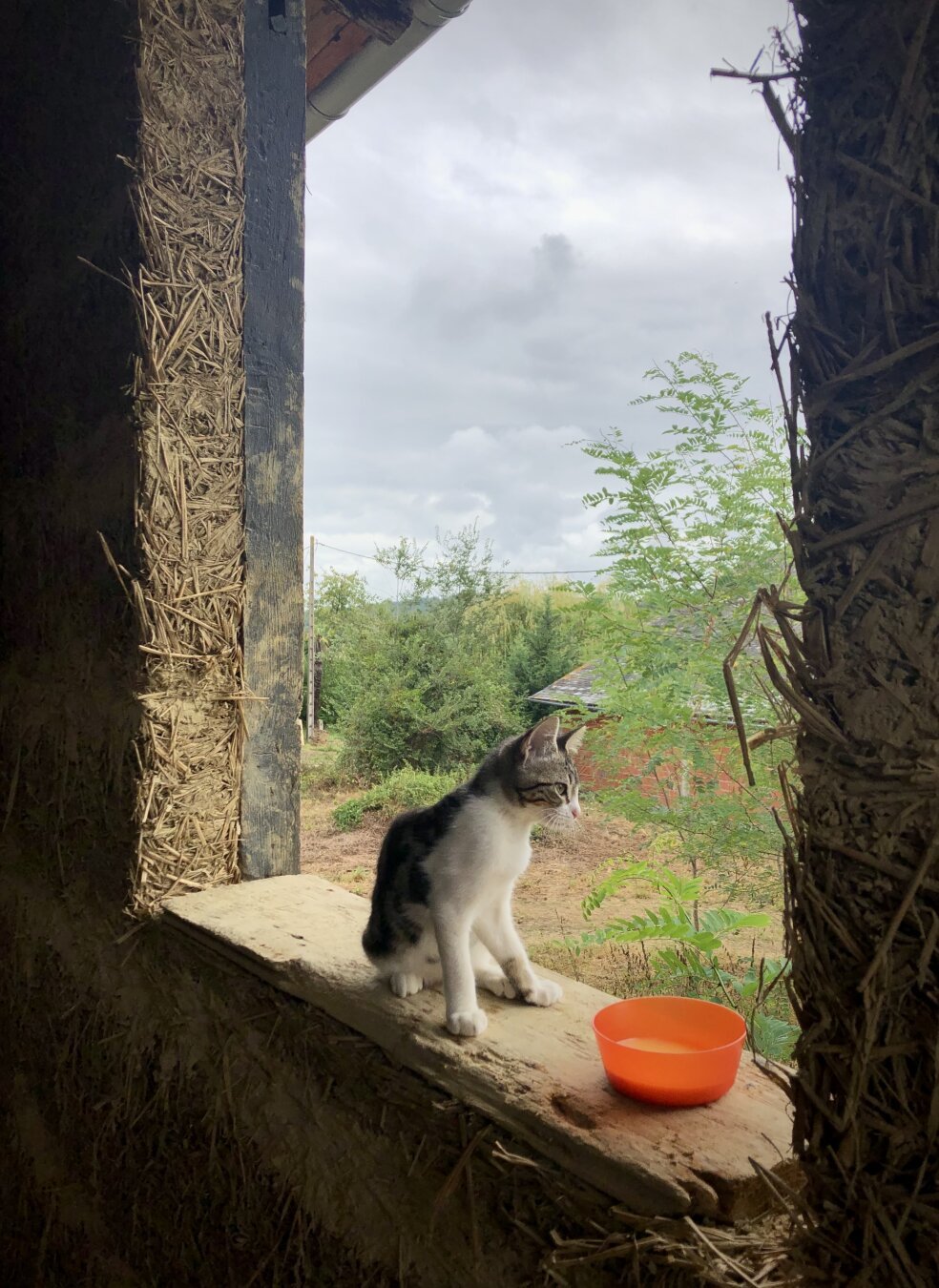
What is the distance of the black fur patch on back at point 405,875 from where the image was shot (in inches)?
46.0

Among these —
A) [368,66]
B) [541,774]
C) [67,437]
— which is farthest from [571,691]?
[368,66]

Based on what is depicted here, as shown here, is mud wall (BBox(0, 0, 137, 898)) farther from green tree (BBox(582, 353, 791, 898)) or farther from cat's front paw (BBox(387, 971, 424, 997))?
green tree (BBox(582, 353, 791, 898))

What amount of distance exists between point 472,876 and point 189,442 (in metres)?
0.95

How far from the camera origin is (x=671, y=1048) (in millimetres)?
951

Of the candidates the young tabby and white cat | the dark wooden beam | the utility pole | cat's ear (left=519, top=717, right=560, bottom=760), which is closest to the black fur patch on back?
the young tabby and white cat

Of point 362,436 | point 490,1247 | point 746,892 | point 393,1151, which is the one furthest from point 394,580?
point 490,1247

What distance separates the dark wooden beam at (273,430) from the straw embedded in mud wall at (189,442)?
0.03m

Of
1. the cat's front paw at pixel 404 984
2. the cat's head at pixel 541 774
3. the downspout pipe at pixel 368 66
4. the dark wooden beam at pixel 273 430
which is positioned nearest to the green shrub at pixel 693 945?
the cat's head at pixel 541 774

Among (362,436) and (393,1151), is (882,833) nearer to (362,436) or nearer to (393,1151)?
(393,1151)

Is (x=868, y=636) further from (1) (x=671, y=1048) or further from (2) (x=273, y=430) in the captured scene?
(2) (x=273, y=430)

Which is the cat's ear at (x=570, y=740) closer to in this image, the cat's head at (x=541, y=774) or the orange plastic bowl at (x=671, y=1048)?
the cat's head at (x=541, y=774)

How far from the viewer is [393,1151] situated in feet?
3.59

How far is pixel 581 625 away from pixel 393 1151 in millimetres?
750

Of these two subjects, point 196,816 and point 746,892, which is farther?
point 196,816
